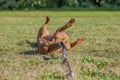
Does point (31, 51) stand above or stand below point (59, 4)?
above

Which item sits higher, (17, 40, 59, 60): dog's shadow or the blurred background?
(17, 40, 59, 60): dog's shadow

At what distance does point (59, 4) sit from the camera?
26453mm

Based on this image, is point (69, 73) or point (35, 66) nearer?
point (69, 73)

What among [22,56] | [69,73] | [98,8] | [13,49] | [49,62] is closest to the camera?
[69,73]

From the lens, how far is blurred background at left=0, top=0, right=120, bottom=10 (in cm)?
2569

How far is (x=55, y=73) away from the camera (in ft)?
21.9

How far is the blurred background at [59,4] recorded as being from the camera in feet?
84.3

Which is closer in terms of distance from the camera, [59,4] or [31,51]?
[31,51]

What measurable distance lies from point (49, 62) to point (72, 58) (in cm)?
51

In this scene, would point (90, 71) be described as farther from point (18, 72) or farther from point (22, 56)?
point (22, 56)

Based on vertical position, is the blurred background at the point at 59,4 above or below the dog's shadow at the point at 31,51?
below

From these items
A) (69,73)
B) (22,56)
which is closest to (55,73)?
(69,73)

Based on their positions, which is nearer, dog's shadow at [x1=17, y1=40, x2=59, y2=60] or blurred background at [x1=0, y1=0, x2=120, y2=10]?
dog's shadow at [x1=17, y1=40, x2=59, y2=60]

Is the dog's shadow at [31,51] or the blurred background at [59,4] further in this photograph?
the blurred background at [59,4]
